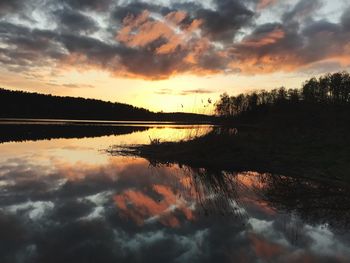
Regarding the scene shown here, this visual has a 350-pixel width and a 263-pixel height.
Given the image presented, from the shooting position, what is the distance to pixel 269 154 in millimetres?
23000

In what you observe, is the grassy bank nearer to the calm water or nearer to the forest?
the calm water

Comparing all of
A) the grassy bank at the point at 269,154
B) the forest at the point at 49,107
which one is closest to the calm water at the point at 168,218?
the grassy bank at the point at 269,154

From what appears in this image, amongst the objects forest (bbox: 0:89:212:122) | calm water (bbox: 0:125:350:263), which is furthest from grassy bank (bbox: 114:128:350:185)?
forest (bbox: 0:89:212:122)

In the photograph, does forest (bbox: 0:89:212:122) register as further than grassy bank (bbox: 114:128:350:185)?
Yes

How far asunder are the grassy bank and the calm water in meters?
2.37

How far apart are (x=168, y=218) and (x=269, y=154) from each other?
14309 mm

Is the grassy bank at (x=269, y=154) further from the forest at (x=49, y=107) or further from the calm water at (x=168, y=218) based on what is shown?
the forest at (x=49, y=107)

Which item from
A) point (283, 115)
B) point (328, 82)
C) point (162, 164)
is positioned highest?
point (328, 82)

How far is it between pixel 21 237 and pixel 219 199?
6703 mm

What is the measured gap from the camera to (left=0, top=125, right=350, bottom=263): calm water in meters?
7.57

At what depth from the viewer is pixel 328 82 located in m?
141

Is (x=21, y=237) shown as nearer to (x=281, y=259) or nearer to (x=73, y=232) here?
(x=73, y=232)

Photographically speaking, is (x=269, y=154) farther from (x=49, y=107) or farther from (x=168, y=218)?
(x=49, y=107)

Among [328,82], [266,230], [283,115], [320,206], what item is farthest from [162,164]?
[328,82]
